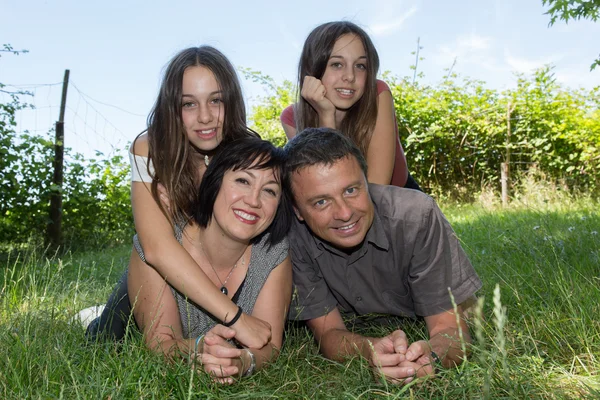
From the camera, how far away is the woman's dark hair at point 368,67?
3.59 m

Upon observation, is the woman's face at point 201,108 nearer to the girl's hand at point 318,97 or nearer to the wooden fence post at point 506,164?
the girl's hand at point 318,97

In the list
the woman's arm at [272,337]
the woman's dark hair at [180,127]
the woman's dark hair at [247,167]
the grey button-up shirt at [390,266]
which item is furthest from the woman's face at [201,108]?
the woman's arm at [272,337]

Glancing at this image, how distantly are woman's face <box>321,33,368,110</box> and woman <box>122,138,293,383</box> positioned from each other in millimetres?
915


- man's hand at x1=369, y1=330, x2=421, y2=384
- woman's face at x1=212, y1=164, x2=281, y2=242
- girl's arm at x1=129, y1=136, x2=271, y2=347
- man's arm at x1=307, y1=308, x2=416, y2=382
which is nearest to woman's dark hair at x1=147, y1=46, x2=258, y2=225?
girl's arm at x1=129, y1=136, x2=271, y2=347

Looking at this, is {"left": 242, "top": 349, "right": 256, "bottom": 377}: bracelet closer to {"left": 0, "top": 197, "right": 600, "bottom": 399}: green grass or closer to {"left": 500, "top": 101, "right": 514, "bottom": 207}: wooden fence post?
{"left": 0, "top": 197, "right": 600, "bottom": 399}: green grass

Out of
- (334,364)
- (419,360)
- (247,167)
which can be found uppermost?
(247,167)

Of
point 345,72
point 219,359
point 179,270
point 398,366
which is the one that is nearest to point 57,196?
point 345,72

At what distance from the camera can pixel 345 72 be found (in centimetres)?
357

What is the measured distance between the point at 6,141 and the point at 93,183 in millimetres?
1803

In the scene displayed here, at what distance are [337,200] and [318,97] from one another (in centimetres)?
109

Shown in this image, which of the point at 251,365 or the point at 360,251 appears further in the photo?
the point at 360,251

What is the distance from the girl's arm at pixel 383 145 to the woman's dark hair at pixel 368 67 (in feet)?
0.13

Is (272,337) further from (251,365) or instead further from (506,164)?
(506,164)

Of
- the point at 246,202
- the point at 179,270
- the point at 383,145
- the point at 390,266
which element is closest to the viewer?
the point at 179,270
